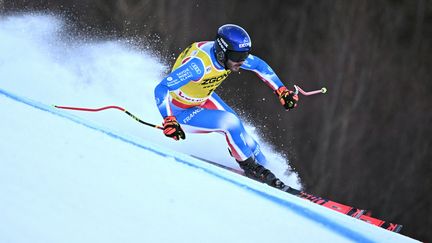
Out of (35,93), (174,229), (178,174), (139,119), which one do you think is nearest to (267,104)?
(139,119)

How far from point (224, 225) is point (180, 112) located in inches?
43.5

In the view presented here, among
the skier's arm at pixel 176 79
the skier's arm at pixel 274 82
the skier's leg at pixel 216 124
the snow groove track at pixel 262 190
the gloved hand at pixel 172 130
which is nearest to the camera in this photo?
the snow groove track at pixel 262 190

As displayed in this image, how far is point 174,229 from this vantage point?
3.43 feet

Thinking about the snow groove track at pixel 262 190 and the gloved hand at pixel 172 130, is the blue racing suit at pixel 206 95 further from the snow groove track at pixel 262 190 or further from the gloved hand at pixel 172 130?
the snow groove track at pixel 262 190

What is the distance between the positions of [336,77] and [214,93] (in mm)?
735

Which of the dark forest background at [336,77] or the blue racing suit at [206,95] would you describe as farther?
the dark forest background at [336,77]

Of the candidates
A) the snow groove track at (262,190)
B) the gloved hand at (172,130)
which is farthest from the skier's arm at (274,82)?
the snow groove track at (262,190)

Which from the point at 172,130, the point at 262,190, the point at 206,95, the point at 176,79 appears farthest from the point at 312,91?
the point at 262,190

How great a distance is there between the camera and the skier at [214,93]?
197 centimetres

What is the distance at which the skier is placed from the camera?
1.97m

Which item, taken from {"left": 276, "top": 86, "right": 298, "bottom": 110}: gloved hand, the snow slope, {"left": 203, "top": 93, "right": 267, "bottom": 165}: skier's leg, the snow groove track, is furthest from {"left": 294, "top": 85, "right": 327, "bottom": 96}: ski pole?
the snow groove track

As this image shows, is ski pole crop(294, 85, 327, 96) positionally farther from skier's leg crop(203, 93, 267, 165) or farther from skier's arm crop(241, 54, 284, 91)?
skier's leg crop(203, 93, 267, 165)

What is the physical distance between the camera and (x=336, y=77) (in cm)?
256

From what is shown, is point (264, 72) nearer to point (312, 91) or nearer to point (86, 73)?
point (312, 91)
